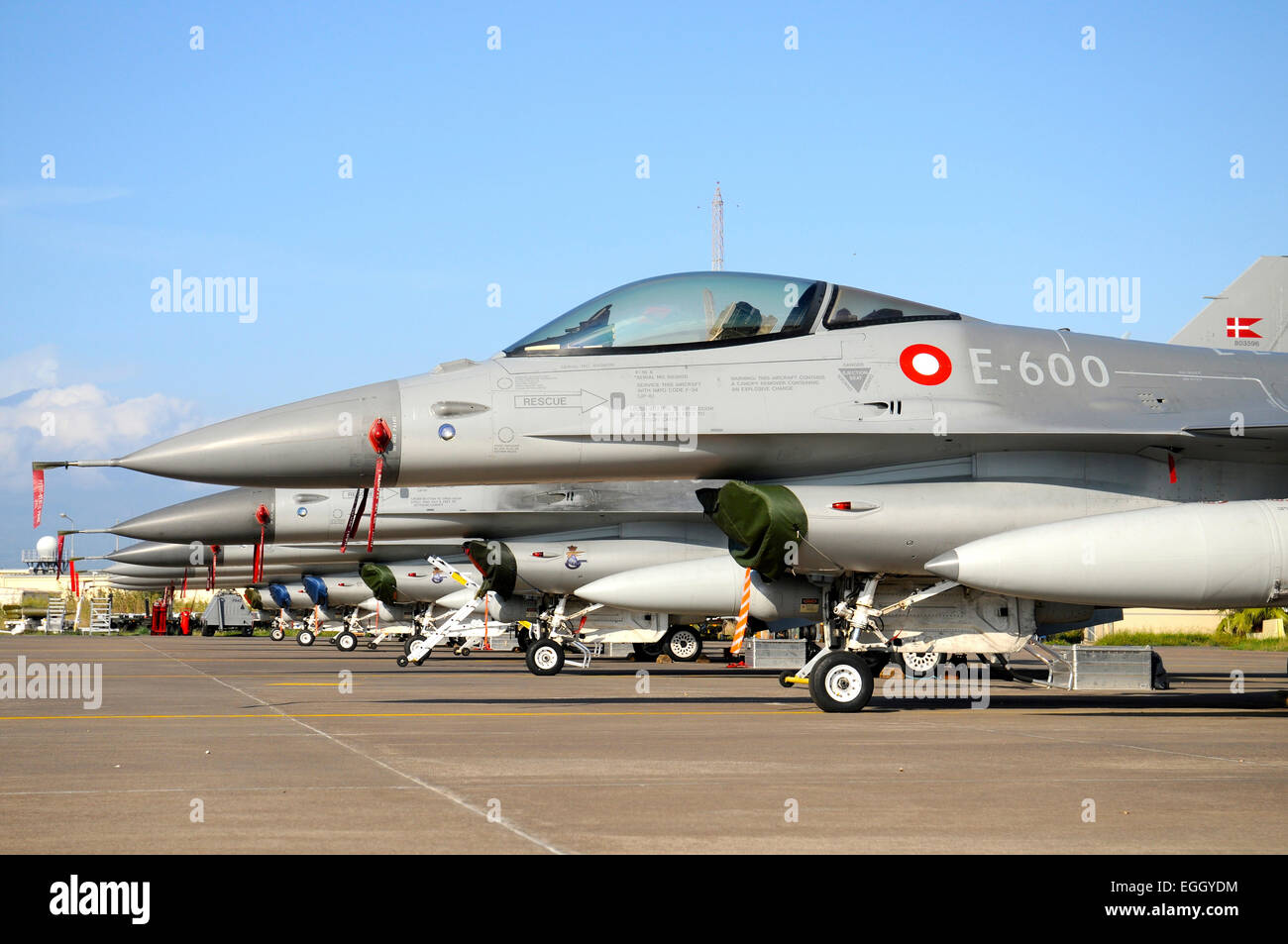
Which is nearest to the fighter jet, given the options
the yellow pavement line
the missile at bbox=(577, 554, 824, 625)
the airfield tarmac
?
the yellow pavement line

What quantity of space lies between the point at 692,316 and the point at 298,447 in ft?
11.3

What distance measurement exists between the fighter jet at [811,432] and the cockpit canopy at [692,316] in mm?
18

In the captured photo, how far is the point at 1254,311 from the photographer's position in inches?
538

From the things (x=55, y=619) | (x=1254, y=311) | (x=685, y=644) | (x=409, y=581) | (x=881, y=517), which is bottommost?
(x=55, y=619)

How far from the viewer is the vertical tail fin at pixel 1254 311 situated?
536 inches

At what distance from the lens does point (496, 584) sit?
64.3 ft

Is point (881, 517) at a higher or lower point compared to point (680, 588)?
higher

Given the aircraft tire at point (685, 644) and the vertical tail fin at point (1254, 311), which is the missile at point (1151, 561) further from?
the aircraft tire at point (685, 644)

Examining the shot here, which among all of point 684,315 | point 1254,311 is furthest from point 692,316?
point 1254,311

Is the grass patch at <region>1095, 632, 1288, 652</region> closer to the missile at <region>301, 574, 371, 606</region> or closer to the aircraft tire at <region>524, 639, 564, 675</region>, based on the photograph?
the missile at <region>301, 574, 371, 606</region>

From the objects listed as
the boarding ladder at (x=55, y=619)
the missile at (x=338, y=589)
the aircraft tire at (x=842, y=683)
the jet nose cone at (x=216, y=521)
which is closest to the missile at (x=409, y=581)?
the jet nose cone at (x=216, y=521)

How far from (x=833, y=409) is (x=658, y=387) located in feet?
4.77

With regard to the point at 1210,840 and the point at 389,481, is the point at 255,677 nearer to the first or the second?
the point at 389,481

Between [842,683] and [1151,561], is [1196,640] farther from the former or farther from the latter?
[1151,561]
